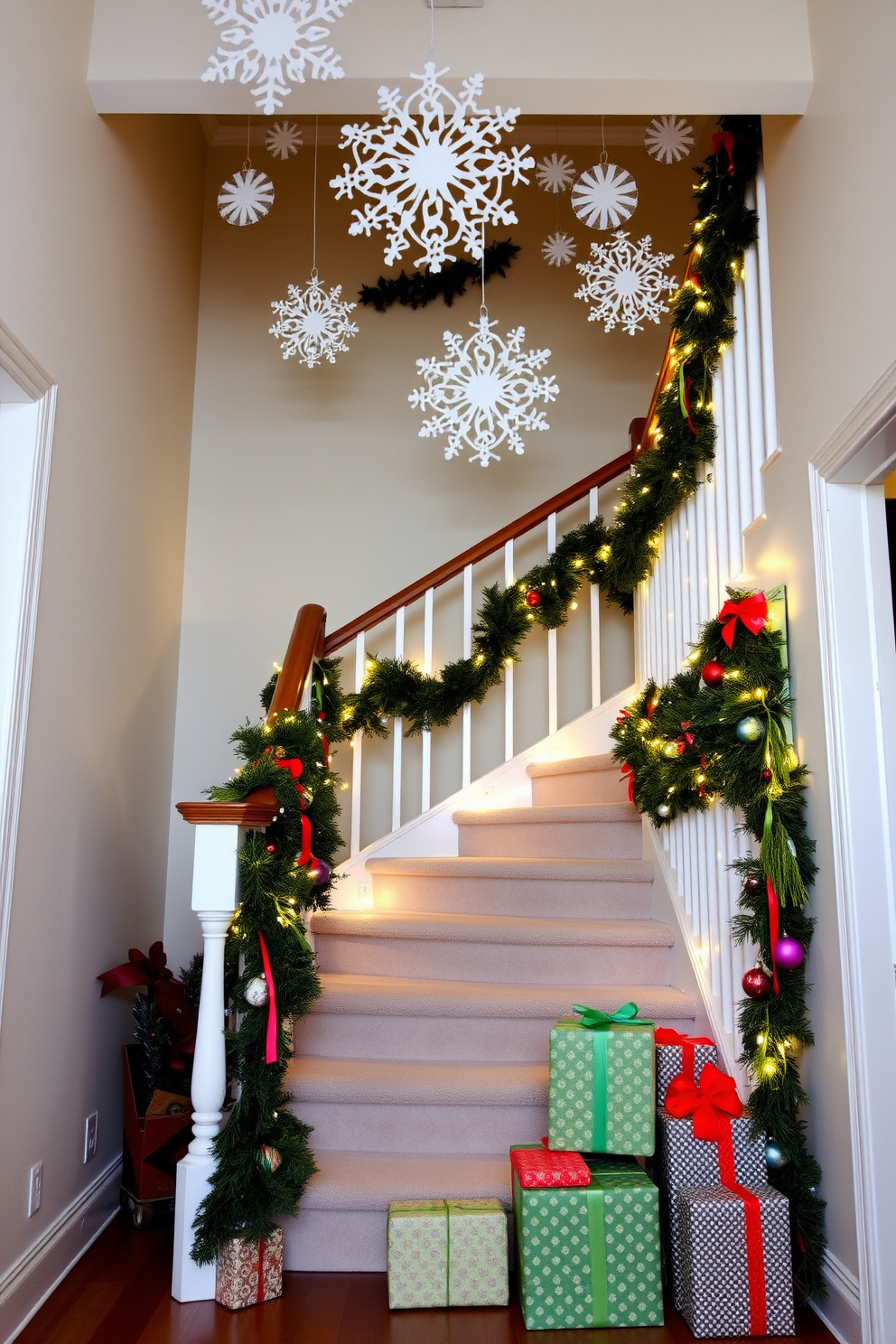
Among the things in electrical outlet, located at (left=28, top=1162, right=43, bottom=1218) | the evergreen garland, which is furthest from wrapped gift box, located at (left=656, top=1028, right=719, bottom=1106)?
the evergreen garland

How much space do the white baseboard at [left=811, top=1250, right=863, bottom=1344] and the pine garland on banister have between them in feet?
0.08

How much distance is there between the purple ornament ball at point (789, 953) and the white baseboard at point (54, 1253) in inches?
70.4

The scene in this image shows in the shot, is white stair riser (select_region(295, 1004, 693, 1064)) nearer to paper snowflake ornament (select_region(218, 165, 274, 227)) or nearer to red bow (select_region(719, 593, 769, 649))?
red bow (select_region(719, 593, 769, 649))

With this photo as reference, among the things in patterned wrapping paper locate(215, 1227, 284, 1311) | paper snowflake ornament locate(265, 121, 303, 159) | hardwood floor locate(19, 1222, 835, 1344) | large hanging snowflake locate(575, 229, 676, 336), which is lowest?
hardwood floor locate(19, 1222, 835, 1344)

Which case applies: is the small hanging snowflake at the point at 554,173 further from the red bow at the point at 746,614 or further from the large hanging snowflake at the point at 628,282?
the red bow at the point at 746,614

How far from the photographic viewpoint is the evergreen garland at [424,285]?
4.54m

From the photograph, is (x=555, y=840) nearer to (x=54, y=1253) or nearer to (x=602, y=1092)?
(x=602, y=1092)

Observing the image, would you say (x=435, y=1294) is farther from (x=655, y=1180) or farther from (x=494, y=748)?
(x=494, y=748)

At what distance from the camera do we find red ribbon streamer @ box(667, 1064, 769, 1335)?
6.73 feet

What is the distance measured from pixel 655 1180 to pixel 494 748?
2.17 m

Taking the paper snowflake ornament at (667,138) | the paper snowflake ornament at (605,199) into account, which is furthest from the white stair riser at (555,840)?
the paper snowflake ornament at (667,138)

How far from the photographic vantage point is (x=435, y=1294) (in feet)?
7.16

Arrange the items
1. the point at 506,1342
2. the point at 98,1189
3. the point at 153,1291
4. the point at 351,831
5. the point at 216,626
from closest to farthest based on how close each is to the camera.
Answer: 1. the point at 506,1342
2. the point at 153,1291
3. the point at 98,1189
4. the point at 351,831
5. the point at 216,626

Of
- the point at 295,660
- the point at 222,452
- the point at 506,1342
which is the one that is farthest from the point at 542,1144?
the point at 222,452
